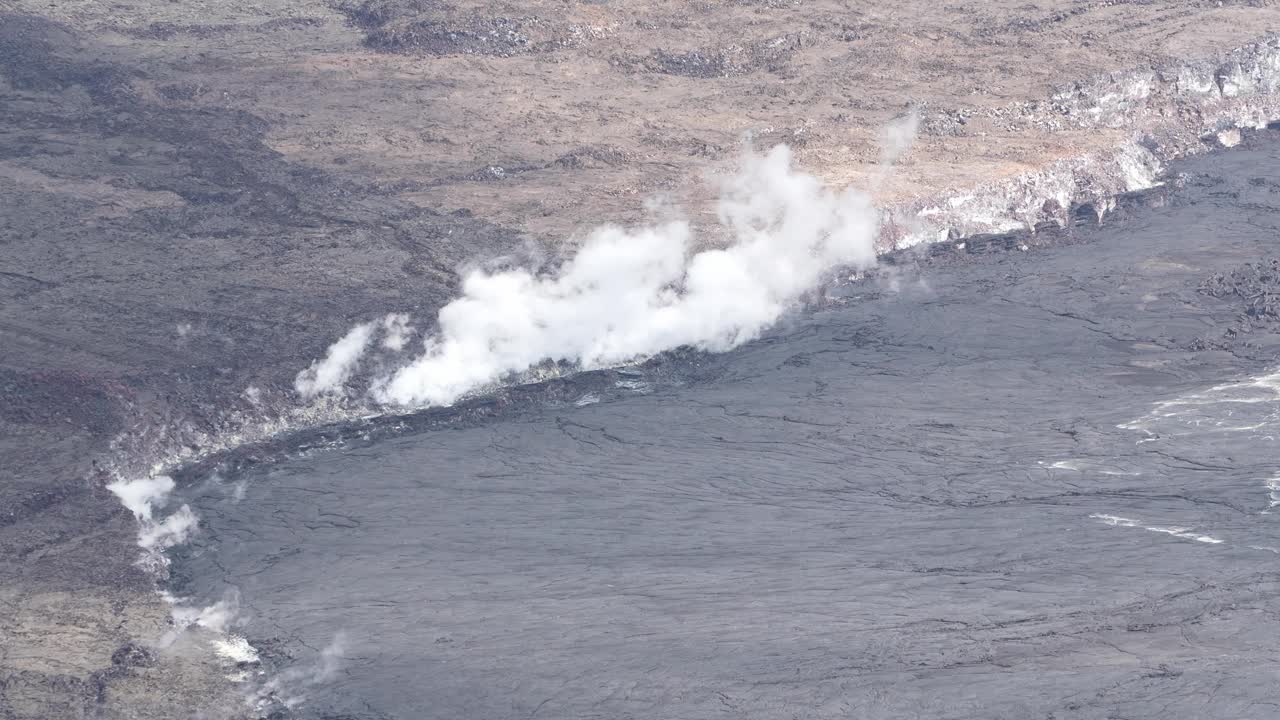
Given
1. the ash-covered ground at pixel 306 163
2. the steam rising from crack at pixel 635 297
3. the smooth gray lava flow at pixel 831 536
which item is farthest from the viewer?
the steam rising from crack at pixel 635 297

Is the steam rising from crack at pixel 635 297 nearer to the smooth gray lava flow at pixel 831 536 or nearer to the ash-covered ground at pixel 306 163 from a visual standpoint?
the ash-covered ground at pixel 306 163

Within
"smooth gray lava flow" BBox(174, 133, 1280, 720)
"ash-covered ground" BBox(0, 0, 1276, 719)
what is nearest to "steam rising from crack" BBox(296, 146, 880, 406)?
"ash-covered ground" BBox(0, 0, 1276, 719)

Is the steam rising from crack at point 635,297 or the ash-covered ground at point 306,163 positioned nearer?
the ash-covered ground at point 306,163

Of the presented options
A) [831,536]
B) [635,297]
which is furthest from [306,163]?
[831,536]

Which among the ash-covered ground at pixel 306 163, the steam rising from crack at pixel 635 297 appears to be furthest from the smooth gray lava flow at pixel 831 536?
the ash-covered ground at pixel 306 163

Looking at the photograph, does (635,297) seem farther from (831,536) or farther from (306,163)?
(306,163)

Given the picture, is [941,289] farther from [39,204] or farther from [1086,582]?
[39,204]

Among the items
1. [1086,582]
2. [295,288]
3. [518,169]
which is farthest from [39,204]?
[1086,582]
